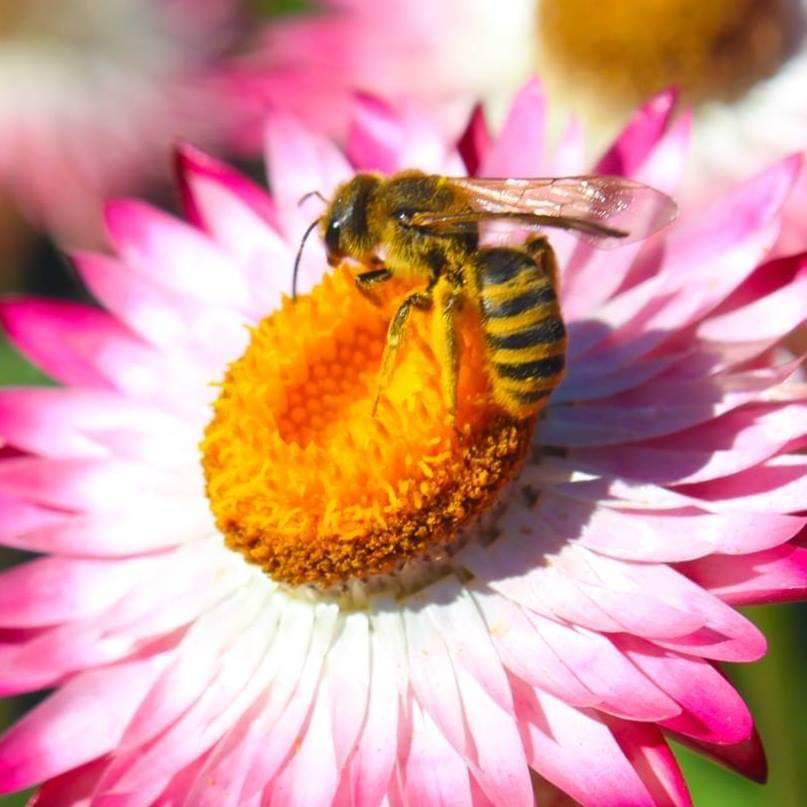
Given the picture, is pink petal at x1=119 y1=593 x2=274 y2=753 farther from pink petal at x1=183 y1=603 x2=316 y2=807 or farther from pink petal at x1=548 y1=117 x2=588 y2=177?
pink petal at x1=548 y1=117 x2=588 y2=177

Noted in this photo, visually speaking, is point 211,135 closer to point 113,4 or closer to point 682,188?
point 113,4

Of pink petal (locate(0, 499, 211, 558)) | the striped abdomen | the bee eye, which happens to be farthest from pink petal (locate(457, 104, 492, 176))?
pink petal (locate(0, 499, 211, 558))

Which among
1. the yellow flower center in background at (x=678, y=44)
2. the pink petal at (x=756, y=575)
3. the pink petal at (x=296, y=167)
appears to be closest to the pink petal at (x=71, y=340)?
the pink petal at (x=296, y=167)

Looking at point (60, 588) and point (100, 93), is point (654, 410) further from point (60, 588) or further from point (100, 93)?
point (100, 93)

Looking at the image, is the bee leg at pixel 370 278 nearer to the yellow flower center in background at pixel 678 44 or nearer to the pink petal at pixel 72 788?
the pink petal at pixel 72 788

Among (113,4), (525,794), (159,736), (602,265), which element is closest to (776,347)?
(602,265)

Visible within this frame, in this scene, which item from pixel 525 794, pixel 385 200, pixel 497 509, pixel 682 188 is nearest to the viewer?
pixel 525 794
